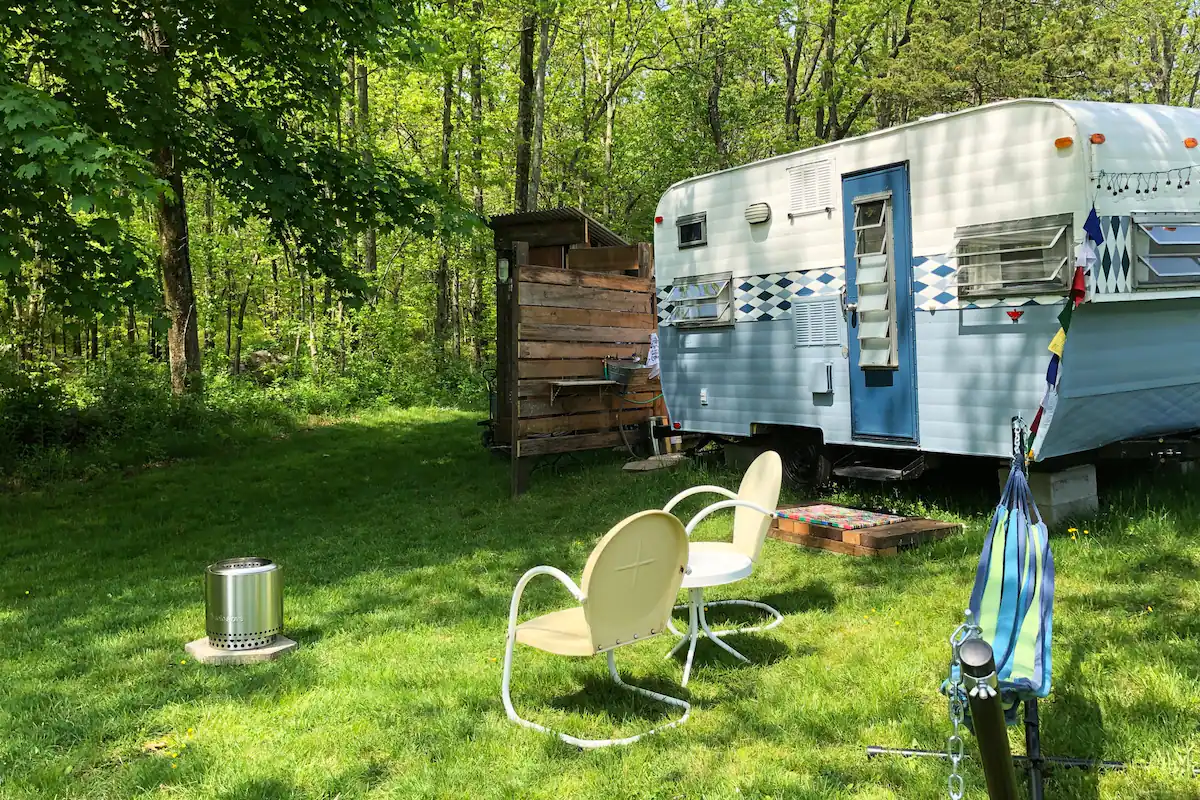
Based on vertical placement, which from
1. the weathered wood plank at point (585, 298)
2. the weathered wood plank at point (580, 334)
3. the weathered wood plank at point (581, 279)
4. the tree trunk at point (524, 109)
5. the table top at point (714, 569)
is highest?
the tree trunk at point (524, 109)

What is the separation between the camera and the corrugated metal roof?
11156 millimetres

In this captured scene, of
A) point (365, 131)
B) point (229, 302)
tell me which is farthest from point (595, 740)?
point (229, 302)

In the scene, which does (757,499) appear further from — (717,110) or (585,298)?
(717,110)

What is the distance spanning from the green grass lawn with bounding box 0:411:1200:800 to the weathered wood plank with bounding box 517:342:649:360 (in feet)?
7.50

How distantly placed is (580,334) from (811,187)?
3.53 meters

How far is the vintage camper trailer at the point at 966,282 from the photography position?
603 centimetres

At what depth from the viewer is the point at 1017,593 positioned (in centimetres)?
321

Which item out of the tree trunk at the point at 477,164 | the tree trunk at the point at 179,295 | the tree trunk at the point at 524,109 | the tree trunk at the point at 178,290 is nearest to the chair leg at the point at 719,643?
the tree trunk at the point at 178,290

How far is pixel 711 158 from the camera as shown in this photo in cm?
2352

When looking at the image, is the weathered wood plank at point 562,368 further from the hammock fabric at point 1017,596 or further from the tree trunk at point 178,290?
the hammock fabric at point 1017,596

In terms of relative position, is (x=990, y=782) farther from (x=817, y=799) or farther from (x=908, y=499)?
(x=908, y=499)

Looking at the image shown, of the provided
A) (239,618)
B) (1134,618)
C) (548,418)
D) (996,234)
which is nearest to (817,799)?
(1134,618)

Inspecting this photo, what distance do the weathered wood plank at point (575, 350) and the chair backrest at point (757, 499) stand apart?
5002mm

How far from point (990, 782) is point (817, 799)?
1209 mm
